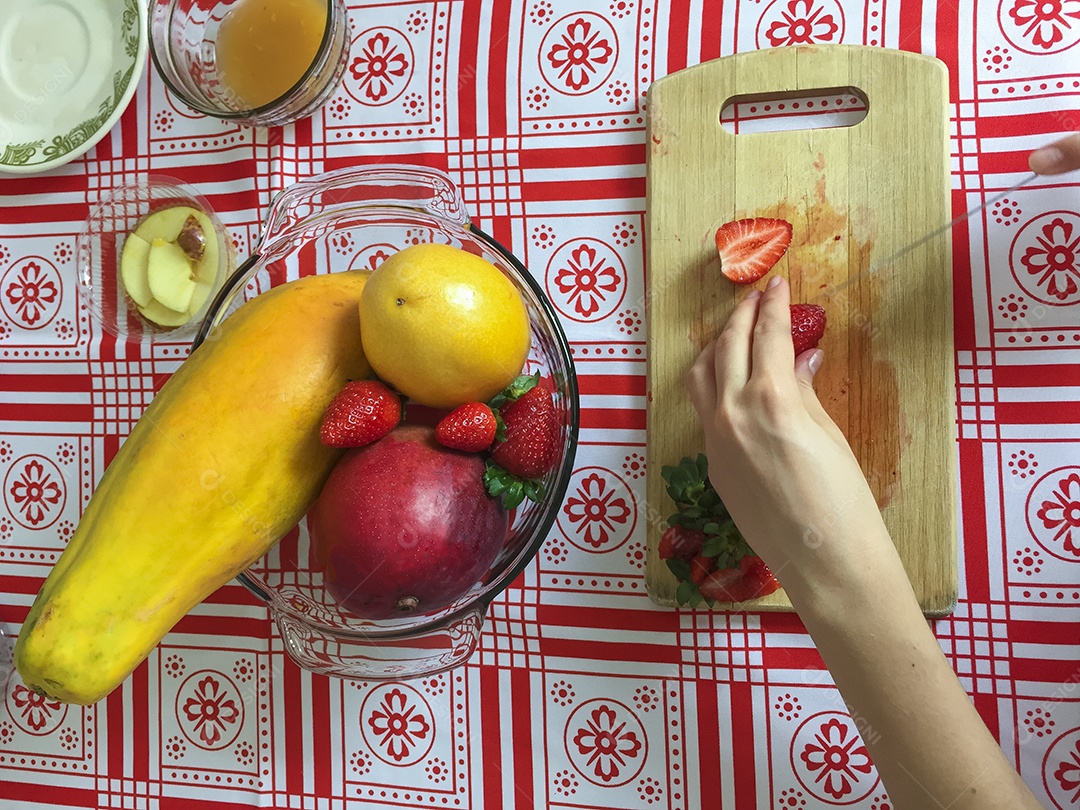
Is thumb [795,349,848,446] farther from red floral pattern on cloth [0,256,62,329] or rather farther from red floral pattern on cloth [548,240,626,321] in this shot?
red floral pattern on cloth [0,256,62,329]

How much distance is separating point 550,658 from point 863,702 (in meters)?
0.28

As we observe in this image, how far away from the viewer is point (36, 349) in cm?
89

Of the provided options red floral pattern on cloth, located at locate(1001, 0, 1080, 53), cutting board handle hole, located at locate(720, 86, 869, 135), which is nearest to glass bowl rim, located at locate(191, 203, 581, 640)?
cutting board handle hole, located at locate(720, 86, 869, 135)

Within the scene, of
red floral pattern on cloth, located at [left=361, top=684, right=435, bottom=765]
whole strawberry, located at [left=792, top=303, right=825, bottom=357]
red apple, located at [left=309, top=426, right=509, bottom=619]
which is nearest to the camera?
red apple, located at [left=309, top=426, right=509, bottom=619]

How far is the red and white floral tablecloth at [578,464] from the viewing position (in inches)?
27.9

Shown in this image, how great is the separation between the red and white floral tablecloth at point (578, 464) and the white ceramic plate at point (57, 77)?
0.09ft

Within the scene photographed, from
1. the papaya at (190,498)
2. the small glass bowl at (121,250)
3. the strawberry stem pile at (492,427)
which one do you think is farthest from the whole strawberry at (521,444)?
the small glass bowl at (121,250)

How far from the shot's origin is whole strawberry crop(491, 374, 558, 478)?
63 centimetres

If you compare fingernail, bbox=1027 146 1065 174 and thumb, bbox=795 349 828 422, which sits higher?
fingernail, bbox=1027 146 1065 174

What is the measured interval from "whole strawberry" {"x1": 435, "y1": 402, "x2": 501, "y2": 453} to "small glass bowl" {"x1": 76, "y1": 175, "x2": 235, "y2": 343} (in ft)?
1.11

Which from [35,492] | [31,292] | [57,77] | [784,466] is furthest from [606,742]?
[57,77]

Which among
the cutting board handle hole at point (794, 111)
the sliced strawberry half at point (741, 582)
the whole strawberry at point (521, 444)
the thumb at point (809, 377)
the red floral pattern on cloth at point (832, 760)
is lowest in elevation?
the red floral pattern on cloth at point (832, 760)

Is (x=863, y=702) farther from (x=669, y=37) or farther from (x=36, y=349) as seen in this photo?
(x=36, y=349)

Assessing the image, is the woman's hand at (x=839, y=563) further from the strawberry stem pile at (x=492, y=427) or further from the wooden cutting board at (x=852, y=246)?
the strawberry stem pile at (x=492, y=427)
